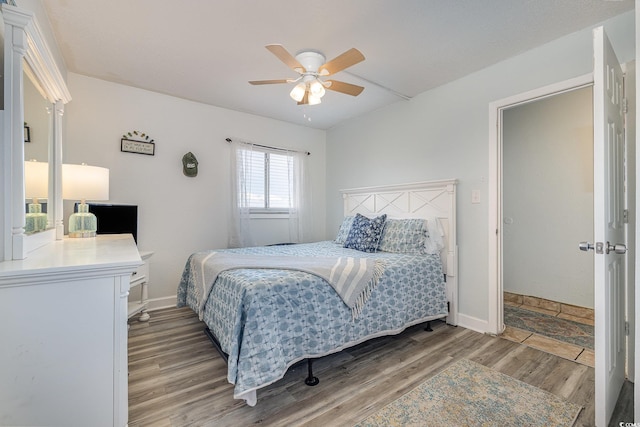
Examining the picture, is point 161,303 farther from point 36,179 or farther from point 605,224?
point 605,224

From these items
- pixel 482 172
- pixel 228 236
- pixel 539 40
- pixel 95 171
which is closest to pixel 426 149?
pixel 482 172

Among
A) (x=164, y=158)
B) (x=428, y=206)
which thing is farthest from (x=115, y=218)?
(x=428, y=206)

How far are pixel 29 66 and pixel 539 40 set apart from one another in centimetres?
346

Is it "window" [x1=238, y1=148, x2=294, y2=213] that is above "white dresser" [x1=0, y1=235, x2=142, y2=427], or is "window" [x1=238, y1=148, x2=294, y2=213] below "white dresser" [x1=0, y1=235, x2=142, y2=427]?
above

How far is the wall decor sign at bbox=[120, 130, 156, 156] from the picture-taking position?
3100 mm

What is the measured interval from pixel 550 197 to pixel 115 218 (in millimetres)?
4832

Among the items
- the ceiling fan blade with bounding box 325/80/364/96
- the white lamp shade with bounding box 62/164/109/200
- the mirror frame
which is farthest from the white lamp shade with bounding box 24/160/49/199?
the ceiling fan blade with bounding box 325/80/364/96

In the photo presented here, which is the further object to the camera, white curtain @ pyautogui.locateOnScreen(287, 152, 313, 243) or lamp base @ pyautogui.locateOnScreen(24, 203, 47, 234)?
white curtain @ pyautogui.locateOnScreen(287, 152, 313, 243)

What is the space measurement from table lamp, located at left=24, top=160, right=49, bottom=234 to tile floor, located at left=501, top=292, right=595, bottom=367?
11.7 ft

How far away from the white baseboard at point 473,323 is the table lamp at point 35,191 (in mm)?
3388

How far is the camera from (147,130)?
3.23m

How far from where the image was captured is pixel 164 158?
335cm

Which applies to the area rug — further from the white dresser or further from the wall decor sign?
the wall decor sign

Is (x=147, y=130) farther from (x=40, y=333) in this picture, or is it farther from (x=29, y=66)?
(x=40, y=333)
